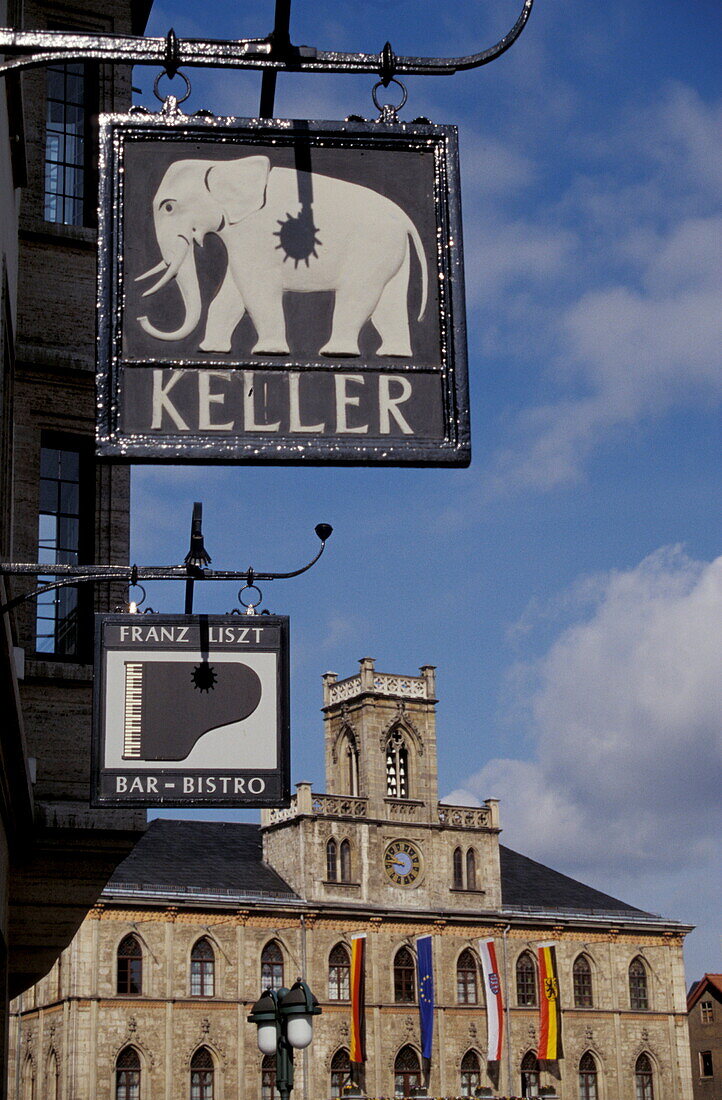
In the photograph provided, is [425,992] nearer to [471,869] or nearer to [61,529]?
[471,869]

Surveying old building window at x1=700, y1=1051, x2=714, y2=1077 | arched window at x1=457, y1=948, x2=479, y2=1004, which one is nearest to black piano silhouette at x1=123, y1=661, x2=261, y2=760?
arched window at x1=457, y1=948, x2=479, y2=1004

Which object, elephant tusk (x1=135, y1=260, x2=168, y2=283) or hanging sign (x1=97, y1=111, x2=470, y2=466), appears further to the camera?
elephant tusk (x1=135, y1=260, x2=168, y2=283)

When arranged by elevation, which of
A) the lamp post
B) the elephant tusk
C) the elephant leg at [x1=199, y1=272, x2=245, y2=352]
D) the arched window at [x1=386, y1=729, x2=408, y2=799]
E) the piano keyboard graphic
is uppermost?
the arched window at [x1=386, y1=729, x2=408, y2=799]

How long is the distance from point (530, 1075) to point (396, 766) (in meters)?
12.5

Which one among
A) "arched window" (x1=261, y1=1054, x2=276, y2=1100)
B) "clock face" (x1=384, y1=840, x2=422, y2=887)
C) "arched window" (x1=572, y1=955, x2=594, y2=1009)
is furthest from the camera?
"arched window" (x1=572, y1=955, x2=594, y2=1009)

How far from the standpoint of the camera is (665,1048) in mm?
59312

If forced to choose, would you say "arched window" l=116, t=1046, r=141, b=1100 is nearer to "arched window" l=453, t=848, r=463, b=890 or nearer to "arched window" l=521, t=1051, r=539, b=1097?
"arched window" l=453, t=848, r=463, b=890

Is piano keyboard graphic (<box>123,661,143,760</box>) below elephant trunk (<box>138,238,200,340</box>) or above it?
below

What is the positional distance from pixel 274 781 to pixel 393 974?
49.5m

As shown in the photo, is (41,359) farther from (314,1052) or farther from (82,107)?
(314,1052)

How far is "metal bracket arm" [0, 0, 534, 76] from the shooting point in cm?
460

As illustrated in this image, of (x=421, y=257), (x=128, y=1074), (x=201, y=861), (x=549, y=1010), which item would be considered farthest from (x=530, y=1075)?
(x=421, y=257)

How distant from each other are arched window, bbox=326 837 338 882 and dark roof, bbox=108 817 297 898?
1.53 metres

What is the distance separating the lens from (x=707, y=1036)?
7000 cm
